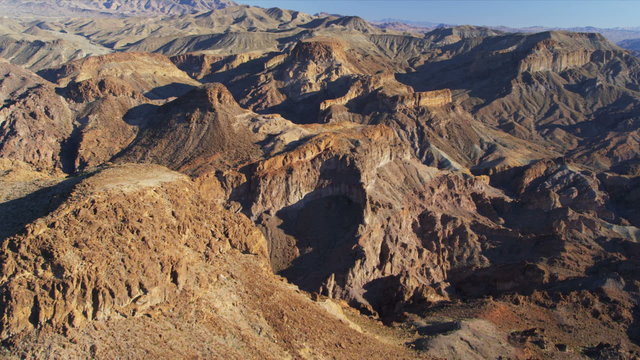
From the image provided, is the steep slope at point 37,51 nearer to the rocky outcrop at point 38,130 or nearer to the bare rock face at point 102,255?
the rocky outcrop at point 38,130

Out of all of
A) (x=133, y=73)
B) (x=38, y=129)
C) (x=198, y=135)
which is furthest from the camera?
(x=133, y=73)

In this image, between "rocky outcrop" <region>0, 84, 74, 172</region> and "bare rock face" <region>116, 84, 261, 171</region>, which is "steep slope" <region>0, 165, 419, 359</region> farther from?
"rocky outcrop" <region>0, 84, 74, 172</region>

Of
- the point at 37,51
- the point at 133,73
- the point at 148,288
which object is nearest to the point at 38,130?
the point at 133,73

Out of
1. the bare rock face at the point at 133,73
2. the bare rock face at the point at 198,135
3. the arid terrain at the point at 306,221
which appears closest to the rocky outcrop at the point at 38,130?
the arid terrain at the point at 306,221

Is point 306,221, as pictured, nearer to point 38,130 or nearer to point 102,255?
point 102,255

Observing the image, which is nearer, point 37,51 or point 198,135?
point 198,135

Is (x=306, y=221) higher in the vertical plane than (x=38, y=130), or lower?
lower

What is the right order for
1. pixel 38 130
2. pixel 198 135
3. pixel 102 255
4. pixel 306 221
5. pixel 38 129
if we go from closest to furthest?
1. pixel 102 255
2. pixel 306 221
3. pixel 198 135
4. pixel 38 130
5. pixel 38 129

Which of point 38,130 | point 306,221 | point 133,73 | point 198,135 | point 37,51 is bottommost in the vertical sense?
point 306,221
